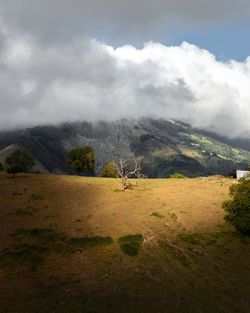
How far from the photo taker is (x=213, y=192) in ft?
322

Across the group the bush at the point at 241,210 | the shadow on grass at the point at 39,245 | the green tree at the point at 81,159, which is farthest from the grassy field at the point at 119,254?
the green tree at the point at 81,159

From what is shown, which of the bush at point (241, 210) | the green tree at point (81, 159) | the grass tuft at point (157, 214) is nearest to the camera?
the bush at point (241, 210)

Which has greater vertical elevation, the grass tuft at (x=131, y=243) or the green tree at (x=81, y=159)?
the green tree at (x=81, y=159)

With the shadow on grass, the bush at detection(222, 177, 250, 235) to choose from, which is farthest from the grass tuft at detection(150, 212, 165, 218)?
the shadow on grass

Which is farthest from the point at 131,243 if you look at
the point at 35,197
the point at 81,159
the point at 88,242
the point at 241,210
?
the point at 81,159

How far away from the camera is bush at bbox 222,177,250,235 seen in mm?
71781

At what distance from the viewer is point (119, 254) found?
2437 inches

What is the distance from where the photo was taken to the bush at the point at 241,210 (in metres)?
71.8

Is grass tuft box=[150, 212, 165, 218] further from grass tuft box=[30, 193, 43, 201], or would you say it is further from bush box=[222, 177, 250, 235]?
grass tuft box=[30, 193, 43, 201]

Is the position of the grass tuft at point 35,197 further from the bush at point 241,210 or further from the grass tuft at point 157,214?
the bush at point 241,210

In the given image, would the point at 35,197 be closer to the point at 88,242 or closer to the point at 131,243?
the point at 88,242

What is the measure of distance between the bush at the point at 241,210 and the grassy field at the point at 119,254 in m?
1.65

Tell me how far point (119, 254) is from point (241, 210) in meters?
23.3

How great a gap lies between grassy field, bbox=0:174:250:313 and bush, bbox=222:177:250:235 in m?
1.65
